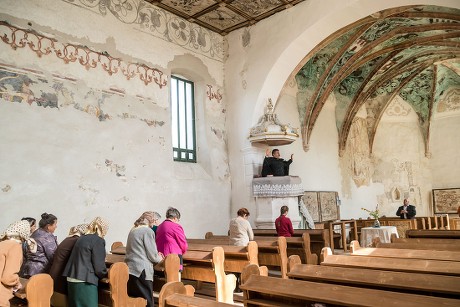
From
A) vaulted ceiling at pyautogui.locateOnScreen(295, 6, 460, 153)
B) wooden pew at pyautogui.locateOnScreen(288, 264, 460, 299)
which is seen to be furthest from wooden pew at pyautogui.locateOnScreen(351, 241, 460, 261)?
vaulted ceiling at pyautogui.locateOnScreen(295, 6, 460, 153)

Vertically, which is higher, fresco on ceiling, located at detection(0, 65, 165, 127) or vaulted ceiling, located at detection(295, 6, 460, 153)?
vaulted ceiling, located at detection(295, 6, 460, 153)

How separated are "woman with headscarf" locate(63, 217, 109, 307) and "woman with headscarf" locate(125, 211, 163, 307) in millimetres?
420

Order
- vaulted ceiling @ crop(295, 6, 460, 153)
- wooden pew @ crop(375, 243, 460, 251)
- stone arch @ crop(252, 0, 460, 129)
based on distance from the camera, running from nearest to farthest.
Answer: wooden pew @ crop(375, 243, 460, 251)
stone arch @ crop(252, 0, 460, 129)
vaulted ceiling @ crop(295, 6, 460, 153)

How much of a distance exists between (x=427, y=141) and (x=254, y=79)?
11.7 meters

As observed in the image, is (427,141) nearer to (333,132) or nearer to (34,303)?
(333,132)

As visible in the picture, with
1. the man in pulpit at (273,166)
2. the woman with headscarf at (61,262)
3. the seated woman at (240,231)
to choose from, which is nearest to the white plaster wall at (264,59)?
the man in pulpit at (273,166)

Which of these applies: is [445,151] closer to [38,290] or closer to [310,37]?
[310,37]

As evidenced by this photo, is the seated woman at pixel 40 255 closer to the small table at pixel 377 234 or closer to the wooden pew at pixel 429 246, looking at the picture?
the wooden pew at pixel 429 246

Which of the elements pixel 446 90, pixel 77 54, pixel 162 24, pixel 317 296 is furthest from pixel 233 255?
pixel 446 90

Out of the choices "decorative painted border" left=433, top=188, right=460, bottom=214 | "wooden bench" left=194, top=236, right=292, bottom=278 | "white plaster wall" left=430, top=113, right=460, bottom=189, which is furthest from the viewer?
"white plaster wall" left=430, top=113, right=460, bottom=189

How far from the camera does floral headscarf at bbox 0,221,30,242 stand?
381 cm

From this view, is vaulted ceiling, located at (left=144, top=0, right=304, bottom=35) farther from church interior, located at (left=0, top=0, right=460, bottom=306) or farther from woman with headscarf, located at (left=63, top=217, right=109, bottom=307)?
woman with headscarf, located at (left=63, top=217, right=109, bottom=307)

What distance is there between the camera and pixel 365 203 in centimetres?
1698

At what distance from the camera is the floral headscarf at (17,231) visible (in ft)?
12.5
